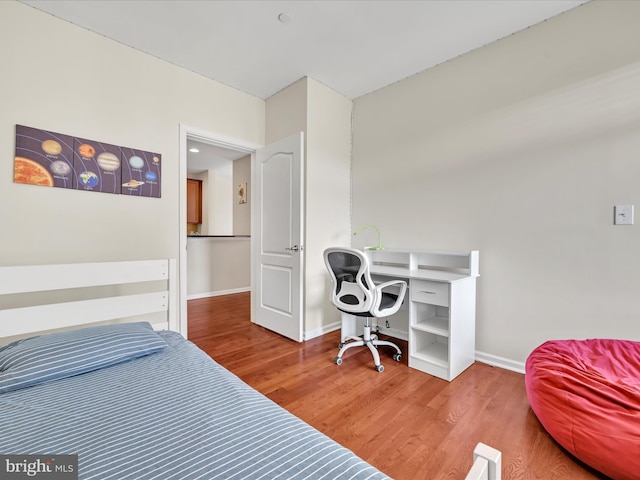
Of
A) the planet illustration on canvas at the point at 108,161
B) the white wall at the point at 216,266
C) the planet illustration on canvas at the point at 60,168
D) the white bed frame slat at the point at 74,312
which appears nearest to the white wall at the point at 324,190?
the white bed frame slat at the point at 74,312

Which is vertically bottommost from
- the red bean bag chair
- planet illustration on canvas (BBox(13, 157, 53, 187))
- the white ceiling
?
the red bean bag chair

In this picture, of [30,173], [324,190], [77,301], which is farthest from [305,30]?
[77,301]

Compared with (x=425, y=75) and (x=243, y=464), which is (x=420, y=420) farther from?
(x=425, y=75)

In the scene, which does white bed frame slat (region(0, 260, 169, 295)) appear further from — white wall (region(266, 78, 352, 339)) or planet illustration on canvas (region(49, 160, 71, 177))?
white wall (region(266, 78, 352, 339))

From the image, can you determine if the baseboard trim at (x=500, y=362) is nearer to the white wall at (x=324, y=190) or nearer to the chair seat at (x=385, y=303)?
the chair seat at (x=385, y=303)

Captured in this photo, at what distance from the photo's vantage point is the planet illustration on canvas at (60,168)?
2.02m

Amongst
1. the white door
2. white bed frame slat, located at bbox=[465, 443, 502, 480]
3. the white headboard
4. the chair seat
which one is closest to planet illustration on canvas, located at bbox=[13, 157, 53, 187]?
the white headboard

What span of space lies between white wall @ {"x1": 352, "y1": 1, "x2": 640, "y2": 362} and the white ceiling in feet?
0.83

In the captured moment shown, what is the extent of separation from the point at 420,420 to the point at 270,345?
5.14ft

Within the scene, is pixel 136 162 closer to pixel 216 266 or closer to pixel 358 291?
pixel 358 291

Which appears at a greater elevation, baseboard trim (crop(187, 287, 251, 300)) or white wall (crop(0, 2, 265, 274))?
white wall (crop(0, 2, 265, 274))

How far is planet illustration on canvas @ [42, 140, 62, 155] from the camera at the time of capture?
1.99 m

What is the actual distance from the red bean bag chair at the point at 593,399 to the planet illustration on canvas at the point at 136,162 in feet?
10.5

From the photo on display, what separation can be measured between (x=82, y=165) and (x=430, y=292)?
2852 millimetres
